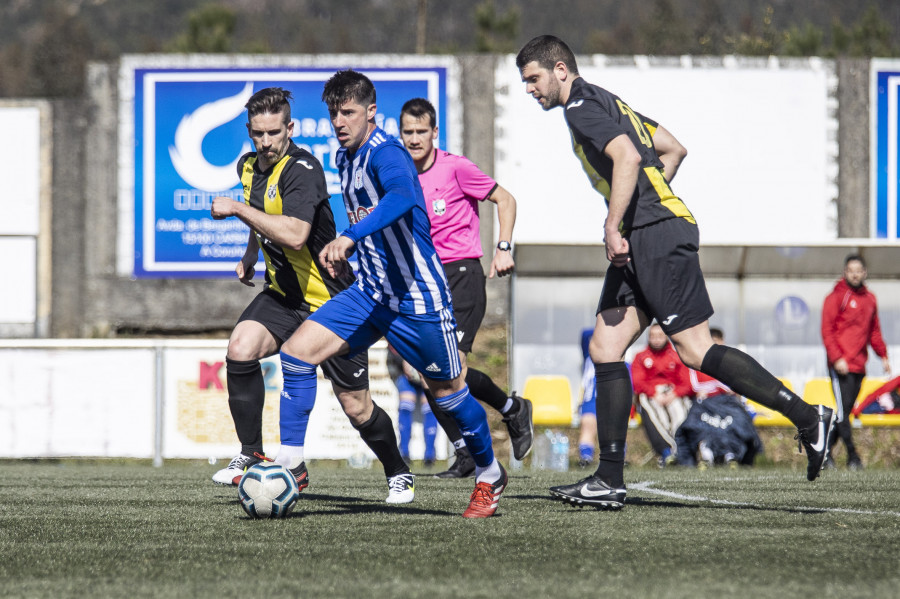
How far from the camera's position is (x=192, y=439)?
10.8 metres

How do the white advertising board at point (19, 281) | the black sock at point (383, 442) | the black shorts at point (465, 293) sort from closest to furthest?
1. the black sock at point (383, 442)
2. the black shorts at point (465, 293)
3. the white advertising board at point (19, 281)

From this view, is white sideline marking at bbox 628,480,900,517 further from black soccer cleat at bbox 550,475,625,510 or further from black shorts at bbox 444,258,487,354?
black shorts at bbox 444,258,487,354

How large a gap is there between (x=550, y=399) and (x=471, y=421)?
7.21 metres

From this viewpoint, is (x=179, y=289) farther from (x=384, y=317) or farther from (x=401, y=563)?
(x=401, y=563)

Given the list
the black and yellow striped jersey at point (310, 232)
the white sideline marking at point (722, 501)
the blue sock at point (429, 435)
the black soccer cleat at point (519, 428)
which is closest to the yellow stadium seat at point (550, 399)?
the blue sock at point (429, 435)

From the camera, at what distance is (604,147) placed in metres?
4.90

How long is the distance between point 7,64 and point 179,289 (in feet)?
221

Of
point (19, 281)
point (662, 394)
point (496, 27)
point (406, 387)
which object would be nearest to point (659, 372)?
point (662, 394)

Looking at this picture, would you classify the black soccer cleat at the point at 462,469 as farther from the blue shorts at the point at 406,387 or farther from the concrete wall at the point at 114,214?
the concrete wall at the point at 114,214

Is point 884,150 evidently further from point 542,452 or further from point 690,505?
point 690,505

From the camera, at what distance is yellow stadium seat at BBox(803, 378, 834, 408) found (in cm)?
1270

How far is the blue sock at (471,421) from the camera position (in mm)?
4840

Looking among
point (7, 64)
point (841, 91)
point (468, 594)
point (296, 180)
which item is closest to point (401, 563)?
point (468, 594)

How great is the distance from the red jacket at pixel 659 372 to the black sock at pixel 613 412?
6.14m
